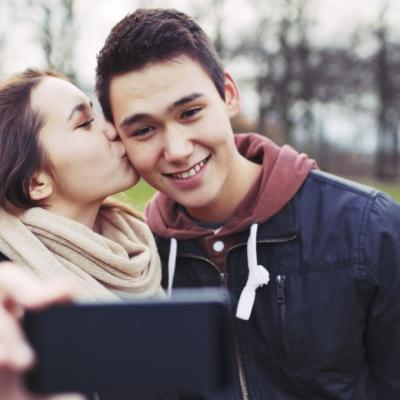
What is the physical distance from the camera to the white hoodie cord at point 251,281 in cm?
219

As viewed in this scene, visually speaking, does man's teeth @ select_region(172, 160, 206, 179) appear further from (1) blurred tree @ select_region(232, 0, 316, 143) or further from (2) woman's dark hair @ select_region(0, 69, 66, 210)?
(1) blurred tree @ select_region(232, 0, 316, 143)

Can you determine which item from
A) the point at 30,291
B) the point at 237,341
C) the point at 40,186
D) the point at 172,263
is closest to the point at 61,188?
the point at 40,186

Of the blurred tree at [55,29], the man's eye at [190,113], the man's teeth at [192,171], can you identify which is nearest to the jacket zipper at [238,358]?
the man's teeth at [192,171]

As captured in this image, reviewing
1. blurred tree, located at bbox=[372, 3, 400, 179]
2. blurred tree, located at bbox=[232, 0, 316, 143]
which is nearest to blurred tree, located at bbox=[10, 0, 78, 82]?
blurred tree, located at bbox=[232, 0, 316, 143]

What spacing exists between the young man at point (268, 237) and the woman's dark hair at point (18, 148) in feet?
1.24

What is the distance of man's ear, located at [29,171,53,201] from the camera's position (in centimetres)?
216

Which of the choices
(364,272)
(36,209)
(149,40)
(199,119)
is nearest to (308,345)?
(364,272)

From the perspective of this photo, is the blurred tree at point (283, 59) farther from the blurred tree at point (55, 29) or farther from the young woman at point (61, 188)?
the young woman at point (61, 188)

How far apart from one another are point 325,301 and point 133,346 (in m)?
1.46

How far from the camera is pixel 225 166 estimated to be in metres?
2.40

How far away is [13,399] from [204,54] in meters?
1.88

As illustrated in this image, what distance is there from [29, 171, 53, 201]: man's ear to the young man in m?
0.38

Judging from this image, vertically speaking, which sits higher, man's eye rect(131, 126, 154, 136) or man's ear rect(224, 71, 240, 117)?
man's ear rect(224, 71, 240, 117)

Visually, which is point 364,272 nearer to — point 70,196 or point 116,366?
point 70,196
